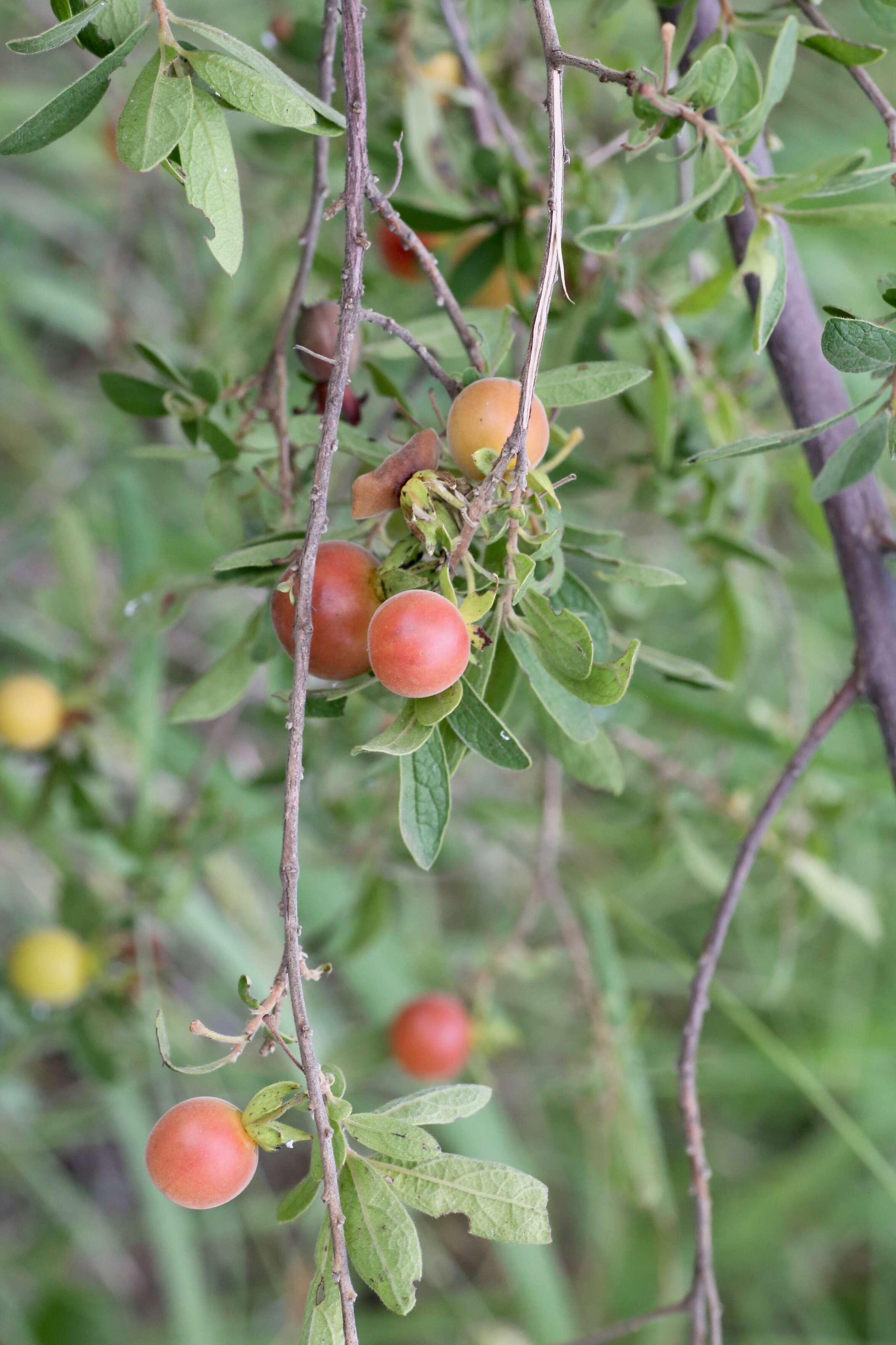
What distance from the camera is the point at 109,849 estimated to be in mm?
1725

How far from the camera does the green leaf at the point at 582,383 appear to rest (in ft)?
2.17

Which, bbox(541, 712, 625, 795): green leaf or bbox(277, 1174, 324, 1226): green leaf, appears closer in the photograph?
bbox(277, 1174, 324, 1226): green leaf

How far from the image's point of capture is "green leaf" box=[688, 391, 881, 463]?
0.64 meters

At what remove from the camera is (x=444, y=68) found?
1.39 meters

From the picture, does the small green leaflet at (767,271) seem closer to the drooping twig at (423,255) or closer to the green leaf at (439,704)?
the drooping twig at (423,255)

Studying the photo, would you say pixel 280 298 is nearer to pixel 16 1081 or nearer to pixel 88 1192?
pixel 16 1081

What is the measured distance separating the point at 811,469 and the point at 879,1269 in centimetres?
207

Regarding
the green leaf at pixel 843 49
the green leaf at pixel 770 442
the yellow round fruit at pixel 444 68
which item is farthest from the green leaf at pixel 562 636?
the yellow round fruit at pixel 444 68

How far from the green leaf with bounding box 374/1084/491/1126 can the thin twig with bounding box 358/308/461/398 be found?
1.38 ft

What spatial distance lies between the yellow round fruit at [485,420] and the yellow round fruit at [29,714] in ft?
3.29

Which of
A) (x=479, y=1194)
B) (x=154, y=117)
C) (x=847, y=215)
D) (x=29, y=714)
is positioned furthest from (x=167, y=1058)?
(x=29, y=714)

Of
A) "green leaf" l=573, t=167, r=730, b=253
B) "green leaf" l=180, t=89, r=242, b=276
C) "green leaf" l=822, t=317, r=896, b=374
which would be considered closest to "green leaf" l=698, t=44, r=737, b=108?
"green leaf" l=573, t=167, r=730, b=253

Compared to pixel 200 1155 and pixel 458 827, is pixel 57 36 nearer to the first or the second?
pixel 200 1155

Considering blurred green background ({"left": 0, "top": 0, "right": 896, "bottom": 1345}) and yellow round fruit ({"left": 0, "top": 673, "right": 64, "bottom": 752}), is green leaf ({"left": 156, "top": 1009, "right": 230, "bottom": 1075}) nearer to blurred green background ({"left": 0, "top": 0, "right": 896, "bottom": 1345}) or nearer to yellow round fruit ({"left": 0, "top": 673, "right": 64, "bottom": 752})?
blurred green background ({"left": 0, "top": 0, "right": 896, "bottom": 1345})
